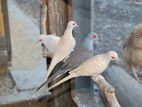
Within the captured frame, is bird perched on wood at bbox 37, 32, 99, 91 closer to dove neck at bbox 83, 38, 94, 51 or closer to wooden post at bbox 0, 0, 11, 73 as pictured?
dove neck at bbox 83, 38, 94, 51

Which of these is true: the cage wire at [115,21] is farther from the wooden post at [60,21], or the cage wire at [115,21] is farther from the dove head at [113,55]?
the wooden post at [60,21]

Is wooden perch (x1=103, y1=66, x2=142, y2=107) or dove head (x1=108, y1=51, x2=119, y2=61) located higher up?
dove head (x1=108, y1=51, x2=119, y2=61)

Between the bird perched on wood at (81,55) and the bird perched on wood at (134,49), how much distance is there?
0.11m

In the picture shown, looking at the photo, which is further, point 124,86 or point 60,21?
point 60,21

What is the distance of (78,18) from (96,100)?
0.25 meters

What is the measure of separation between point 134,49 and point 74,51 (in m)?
0.19

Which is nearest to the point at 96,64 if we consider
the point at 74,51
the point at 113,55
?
the point at 113,55

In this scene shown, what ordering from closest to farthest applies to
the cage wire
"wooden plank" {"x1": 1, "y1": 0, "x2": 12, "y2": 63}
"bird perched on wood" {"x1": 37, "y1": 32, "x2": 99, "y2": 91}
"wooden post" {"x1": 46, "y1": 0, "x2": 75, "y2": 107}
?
the cage wire < "bird perched on wood" {"x1": 37, "y1": 32, "x2": 99, "y2": 91} < "wooden post" {"x1": 46, "y1": 0, "x2": 75, "y2": 107} < "wooden plank" {"x1": 1, "y1": 0, "x2": 12, "y2": 63}

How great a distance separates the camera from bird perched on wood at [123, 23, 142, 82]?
26.3 inches

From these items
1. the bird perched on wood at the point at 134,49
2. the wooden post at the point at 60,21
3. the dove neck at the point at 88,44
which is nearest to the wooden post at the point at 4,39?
the wooden post at the point at 60,21

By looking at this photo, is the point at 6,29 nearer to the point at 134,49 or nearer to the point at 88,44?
the point at 88,44

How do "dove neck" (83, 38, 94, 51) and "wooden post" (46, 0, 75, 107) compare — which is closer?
"dove neck" (83, 38, 94, 51)

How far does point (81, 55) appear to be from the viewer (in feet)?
2.53

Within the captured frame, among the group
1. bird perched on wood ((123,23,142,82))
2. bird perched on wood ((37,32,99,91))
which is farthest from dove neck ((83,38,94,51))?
bird perched on wood ((123,23,142,82))
